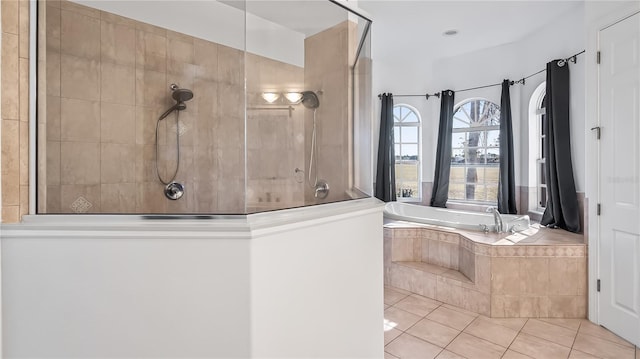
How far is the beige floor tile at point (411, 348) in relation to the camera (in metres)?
2.09

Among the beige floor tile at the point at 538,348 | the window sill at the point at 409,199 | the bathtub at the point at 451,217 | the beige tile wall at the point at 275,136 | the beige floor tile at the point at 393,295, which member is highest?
the beige tile wall at the point at 275,136

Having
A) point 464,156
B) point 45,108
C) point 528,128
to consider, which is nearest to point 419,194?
point 464,156

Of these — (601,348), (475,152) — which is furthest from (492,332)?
(475,152)

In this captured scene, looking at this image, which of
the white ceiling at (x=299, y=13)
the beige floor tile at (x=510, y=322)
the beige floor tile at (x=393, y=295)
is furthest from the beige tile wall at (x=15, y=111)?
the beige floor tile at (x=510, y=322)

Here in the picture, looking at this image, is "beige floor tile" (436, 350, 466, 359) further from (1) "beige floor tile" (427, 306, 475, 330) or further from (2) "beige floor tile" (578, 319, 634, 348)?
(2) "beige floor tile" (578, 319, 634, 348)

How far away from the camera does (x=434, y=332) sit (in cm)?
238

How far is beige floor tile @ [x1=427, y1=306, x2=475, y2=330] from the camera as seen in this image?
8.19ft

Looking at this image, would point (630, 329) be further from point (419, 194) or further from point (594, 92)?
point (419, 194)

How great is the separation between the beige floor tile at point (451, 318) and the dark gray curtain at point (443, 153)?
212 centimetres

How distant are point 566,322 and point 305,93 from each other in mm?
2573

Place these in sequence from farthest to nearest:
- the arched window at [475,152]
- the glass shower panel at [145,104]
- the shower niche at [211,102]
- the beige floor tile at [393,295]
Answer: the arched window at [475,152]
the beige floor tile at [393,295]
the shower niche at [211,102]
the glass shower panel at [145,104]

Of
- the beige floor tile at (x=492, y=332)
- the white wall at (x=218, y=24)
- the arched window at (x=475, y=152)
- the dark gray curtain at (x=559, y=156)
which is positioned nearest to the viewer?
the white wall at (x=218, y=24)

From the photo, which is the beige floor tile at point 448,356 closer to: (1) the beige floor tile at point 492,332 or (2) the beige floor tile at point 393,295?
(1) the beige floor tile at point 492,332

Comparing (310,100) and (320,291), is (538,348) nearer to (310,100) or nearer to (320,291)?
(320,291)
